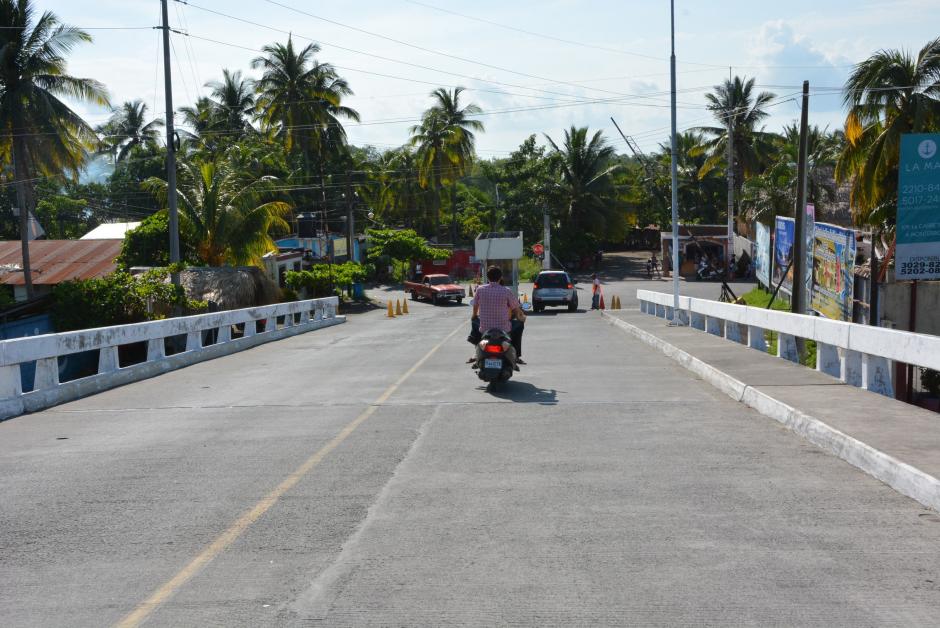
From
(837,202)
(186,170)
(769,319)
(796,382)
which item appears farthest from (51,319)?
(837,202)

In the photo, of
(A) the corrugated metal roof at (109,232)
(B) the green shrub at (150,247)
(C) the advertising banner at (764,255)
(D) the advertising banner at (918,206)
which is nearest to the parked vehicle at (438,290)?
(A) the corrugated metal roof at (109,232)

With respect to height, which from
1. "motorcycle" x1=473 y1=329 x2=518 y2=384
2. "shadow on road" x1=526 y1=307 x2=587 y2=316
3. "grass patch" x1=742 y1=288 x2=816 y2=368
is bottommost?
"shadow on road" x1=526 y1=307 x2=587 y2=316

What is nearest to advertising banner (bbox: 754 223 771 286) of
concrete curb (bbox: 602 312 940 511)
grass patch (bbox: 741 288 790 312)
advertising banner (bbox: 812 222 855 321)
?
grass patch (bbox: 741 288 790 312)

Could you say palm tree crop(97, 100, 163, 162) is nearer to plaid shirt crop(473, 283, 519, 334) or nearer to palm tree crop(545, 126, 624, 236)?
palm tree crop(545, 126, 624, 236)

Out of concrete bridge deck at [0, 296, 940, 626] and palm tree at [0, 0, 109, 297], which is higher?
palm tree at [0, 0, 109, 297]

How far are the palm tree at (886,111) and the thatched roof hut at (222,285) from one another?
2147 cm

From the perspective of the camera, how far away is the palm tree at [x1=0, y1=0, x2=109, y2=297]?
1437 inches

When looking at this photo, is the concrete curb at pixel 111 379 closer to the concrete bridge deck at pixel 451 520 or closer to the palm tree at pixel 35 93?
the concrete bridge deck at pixel 451 520

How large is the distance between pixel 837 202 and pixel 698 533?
185 feet

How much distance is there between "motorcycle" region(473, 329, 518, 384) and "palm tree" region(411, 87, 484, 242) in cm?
6128

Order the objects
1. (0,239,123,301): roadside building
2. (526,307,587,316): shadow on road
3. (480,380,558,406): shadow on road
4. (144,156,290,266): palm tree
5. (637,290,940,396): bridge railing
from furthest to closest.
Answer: (526,307,587,316): shadow on road, (0,239,123,301): roadside building, (144,156,290,266): palm tree, (480,380,558,406): shadow on road, (637,290,940,396): bridge railing

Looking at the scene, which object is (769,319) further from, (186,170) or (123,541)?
(186,170)

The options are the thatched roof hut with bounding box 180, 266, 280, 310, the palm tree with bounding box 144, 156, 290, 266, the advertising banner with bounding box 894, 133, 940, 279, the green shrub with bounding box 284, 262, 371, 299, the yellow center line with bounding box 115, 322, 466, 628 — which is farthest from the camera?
the green shrub with bounding box 284, 262, 371, 299

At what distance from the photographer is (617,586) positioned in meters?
5.28
